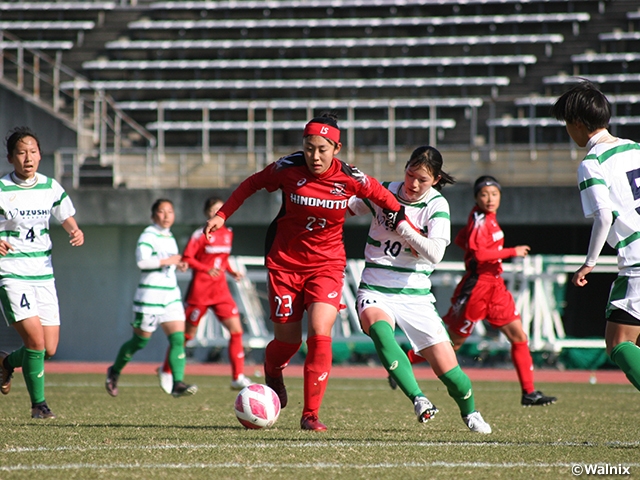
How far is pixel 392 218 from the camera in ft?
19.0

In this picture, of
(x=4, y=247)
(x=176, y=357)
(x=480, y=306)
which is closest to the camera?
(x=4, y=247)

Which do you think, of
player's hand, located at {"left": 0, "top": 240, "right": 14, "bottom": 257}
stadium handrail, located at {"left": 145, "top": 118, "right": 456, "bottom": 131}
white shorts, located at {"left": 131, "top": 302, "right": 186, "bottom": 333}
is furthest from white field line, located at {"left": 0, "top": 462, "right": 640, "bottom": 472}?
stadium handrail, located at {"left": 145, "top": 118, "right": 456, "bottom": 131}

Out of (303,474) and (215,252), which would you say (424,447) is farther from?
(215,252)

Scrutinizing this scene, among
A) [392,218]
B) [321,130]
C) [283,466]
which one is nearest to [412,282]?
[392,218]

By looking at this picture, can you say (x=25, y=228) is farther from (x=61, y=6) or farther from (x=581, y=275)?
(x=61, y=6)

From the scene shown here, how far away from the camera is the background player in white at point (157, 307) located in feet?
29.6

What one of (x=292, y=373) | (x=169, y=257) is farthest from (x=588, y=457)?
(x=292, y=373)

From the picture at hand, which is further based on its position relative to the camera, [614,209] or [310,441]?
[310,441]

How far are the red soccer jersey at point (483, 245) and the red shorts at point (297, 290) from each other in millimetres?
2731

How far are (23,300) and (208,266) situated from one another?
3591 millimetres

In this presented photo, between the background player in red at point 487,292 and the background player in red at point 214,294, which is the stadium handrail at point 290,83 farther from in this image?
the background player in red at point 487,292

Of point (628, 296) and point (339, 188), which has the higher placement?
point (339, 188)

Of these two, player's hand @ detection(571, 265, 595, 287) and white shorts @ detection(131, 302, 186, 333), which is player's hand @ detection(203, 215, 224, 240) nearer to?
player's hand @ detection(571, 265, 595, 287)

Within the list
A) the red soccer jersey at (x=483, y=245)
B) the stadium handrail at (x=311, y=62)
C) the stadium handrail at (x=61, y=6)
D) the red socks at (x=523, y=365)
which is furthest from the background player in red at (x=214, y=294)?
the stadium handrail at (x=61, y=6)
